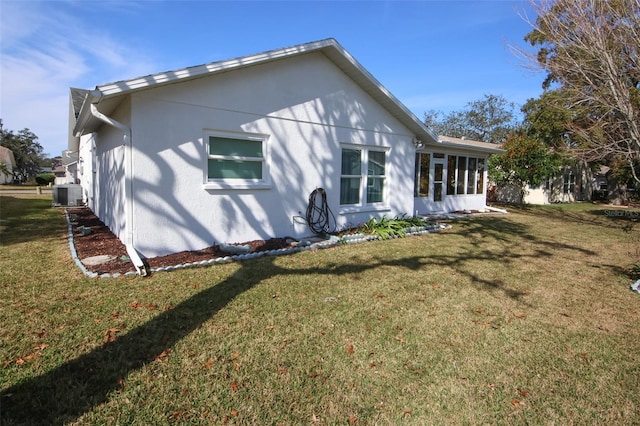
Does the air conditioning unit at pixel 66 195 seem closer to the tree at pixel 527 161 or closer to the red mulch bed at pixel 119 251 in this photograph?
the red mulch bed at pixel 119 251

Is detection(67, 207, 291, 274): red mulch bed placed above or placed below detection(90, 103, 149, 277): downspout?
below

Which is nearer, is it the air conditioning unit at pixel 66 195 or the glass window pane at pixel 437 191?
the glass window pane at pixel 437 191

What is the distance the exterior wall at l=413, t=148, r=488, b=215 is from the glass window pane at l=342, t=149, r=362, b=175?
467cm

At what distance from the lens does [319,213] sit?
9.59 m

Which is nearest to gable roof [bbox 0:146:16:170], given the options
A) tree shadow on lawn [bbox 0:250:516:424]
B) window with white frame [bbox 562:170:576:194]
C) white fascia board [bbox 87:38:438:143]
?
white fascia board [bbox 87:38:438:143]

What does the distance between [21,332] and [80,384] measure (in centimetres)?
142

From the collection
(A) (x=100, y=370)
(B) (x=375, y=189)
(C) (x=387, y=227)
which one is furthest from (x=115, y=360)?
(B) (x=375, y=189)

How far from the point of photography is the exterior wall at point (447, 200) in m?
14.6

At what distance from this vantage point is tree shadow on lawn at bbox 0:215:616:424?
2.64 meters

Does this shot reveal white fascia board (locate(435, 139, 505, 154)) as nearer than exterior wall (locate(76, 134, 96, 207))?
No

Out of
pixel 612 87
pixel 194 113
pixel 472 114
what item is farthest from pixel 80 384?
pixel 472 114

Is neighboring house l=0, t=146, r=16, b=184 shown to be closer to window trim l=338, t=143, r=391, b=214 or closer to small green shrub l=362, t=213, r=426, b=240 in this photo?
window trim l=338, t=143, r=391, b=214

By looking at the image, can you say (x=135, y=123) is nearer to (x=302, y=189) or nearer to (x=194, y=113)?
(x=194, y=113)

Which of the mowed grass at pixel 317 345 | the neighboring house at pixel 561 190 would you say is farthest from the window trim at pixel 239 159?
the neighboring house at pixel 561 190
